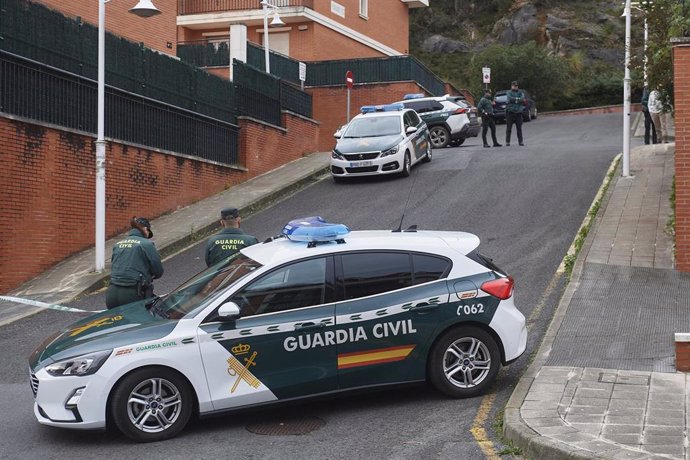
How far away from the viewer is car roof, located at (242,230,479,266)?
7.93m

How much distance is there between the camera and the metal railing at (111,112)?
50.6ft

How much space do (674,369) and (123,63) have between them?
45.1 feet

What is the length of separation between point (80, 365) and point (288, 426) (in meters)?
1.79

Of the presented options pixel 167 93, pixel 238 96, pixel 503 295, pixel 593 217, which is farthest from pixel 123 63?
pixel 503 295

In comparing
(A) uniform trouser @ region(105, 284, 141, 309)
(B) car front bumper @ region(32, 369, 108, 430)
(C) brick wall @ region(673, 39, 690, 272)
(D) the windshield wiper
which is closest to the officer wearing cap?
(A) uniform trouser @ region(105, 284, 141, 309)

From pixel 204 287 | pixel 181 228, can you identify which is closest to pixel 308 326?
pixel 204 287

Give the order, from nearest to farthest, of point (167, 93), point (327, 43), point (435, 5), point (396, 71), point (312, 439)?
point (312, 439)
point (167, 93)
point (396, 71)
point (327, 43)
point (435, 5)

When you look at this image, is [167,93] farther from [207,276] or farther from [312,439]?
[312,439]

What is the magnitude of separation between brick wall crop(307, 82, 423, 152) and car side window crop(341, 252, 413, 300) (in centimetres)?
2598

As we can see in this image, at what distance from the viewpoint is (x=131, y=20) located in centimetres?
2580

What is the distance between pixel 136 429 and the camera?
7.23 metres

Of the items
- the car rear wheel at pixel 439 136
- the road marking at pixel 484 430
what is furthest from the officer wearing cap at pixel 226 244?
the car rear wheel at pixel 439 136

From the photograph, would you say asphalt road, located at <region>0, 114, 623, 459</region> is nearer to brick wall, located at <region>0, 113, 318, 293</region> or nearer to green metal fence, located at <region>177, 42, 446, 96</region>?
brick wall, located at <region>0, 113, 318, 293</region>

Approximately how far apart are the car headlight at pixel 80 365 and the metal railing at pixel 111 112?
9.02 metres
